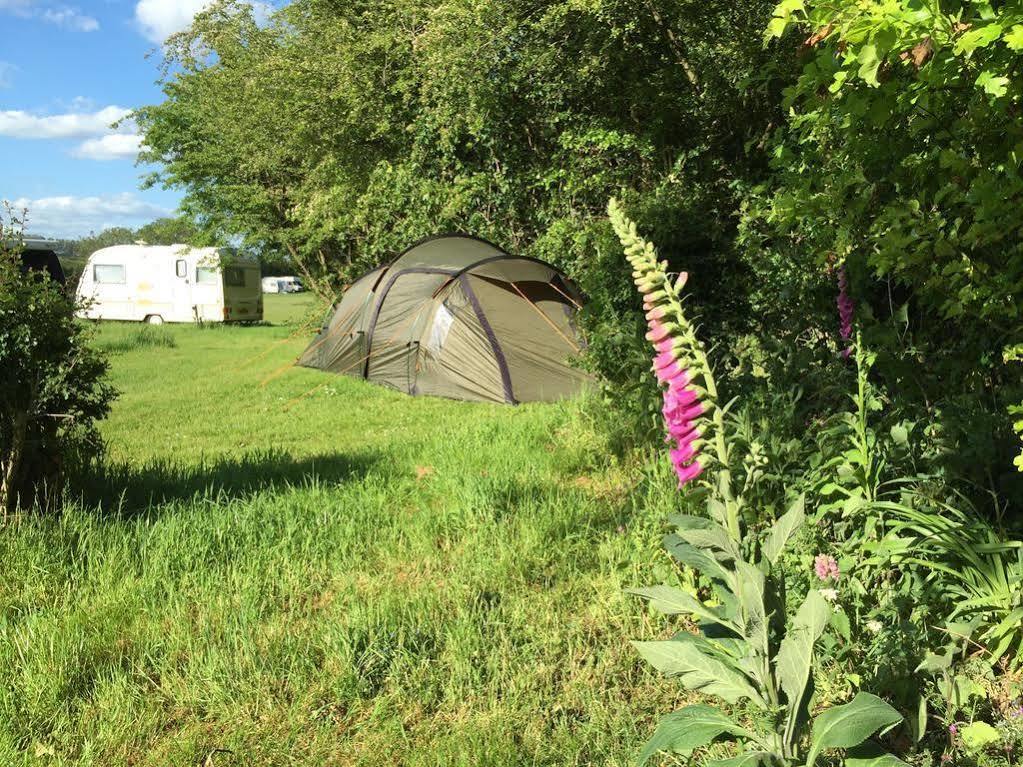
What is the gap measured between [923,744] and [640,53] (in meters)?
9.49

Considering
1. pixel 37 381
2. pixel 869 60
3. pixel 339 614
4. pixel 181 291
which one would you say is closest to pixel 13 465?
pixel 37 381

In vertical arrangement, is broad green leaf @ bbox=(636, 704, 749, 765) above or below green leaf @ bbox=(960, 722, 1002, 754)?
above

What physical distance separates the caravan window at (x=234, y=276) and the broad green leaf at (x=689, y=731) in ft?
82.5

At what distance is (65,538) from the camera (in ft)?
12.5

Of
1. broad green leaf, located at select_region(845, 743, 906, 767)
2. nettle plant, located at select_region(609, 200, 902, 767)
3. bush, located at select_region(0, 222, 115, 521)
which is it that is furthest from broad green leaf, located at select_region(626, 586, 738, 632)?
bush, located at select_region(0, 222, 115, 521)

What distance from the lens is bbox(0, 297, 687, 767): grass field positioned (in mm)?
2500

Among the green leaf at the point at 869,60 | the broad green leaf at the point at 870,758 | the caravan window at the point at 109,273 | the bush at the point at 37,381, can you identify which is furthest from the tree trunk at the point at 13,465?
the caravan window at the point at 109,273

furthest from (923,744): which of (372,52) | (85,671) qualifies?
(372,52)

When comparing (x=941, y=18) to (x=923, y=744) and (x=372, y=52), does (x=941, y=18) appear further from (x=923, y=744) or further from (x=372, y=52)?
(x=372, y=52)

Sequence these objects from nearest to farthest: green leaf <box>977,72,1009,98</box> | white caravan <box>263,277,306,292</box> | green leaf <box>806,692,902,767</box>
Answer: green leaf <box>806,692,902,767</box>
green leaf <box>977,72,1009,98</box>
white caravan <box>263,277,306,292</box>

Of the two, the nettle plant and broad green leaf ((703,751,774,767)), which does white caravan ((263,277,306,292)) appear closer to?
the nettle plant

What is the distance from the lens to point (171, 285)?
2578 centimetres

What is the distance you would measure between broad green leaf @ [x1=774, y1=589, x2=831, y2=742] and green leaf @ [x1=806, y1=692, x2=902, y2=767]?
0.17ft

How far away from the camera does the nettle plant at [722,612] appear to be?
1.52m
